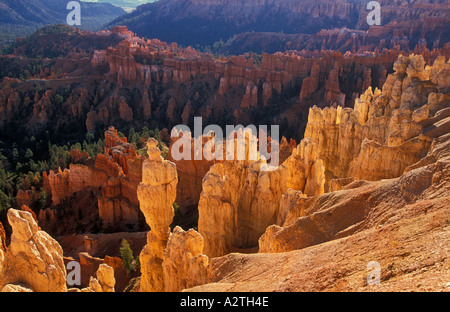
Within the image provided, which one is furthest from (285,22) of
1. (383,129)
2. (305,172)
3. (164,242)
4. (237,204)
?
(164,242)

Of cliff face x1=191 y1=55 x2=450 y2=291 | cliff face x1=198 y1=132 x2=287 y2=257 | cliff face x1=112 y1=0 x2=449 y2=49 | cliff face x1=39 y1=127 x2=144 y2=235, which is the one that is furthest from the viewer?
cliff face x1=112 y1=0 x2=449 y2=49

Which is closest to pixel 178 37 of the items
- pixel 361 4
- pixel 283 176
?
A: pixel 361 4

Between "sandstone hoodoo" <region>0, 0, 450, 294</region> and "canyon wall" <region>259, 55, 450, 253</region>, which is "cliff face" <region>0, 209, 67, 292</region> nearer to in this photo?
"sandstone hoodoo" <region>0, 0, 450, 294</region>

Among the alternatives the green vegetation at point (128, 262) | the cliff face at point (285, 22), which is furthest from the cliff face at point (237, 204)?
the cliff face at point (285, 22)

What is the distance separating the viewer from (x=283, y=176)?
1548 centimetres

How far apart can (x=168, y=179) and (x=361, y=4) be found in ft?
432

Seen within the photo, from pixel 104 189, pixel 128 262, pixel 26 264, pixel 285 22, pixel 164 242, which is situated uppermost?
pixel 285 22

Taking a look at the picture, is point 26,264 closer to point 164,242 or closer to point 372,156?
point 164,242

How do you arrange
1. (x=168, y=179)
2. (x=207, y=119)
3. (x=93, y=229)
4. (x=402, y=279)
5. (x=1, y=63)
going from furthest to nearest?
(x=1, y=63) → (x=207, y=119) → (x=93, y=229) → (x=168, y=179) → (x=402, y=279)

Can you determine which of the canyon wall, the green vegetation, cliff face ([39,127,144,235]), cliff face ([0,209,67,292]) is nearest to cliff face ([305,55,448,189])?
the canyon wall

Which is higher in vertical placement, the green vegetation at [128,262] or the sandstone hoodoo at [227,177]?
the sandstone hoodoo at [227,177]

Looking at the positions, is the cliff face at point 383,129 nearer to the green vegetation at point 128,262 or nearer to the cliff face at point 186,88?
the green vegetation at point 128,262

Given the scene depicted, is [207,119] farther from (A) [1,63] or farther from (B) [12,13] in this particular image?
(B) [12,13]

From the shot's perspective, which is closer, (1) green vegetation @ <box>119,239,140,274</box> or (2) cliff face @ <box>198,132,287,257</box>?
(2) cliff face @ <box>198,132,287,257</box>
